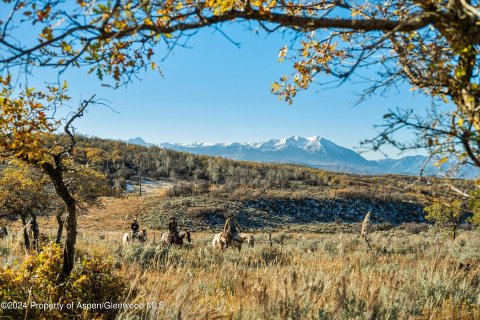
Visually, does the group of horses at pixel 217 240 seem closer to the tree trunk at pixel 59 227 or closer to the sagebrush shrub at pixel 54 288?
the tree trunk at pixel 59 227

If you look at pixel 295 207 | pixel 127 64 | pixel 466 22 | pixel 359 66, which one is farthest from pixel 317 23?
pixel 295 207

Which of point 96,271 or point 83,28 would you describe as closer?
point 83,28

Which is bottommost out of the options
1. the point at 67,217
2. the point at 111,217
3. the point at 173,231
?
the point at 111,217

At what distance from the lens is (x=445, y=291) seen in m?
5.23

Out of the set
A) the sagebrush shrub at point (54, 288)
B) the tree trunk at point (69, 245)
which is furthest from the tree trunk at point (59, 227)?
the sagebrush shrub at point (54, 288)

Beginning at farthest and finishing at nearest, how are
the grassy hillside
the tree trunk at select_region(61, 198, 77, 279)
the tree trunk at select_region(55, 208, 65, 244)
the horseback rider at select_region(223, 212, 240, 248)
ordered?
the grassy hillside, the horseback rider at select_region(223, 212, 240, 248), the tree trunk at select_region(55, 208, 65, 244), the tree trunk at select_region(61, 198, 77, 279)

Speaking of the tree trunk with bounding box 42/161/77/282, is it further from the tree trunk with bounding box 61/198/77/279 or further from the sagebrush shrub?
the sagebrush shrub

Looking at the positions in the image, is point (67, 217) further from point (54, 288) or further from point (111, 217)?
point (111, 217)

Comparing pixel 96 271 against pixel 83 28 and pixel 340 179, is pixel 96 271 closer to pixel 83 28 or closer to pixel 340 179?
pixel 83 28

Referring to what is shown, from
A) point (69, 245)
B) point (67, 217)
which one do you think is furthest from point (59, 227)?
point (69, 245)

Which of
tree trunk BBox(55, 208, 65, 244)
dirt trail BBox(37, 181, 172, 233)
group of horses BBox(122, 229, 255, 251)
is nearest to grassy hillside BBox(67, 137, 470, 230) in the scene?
dirt trail BBox(37, 181, 172, 233)

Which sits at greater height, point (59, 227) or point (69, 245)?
point (69, 245)

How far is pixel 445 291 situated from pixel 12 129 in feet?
23.4

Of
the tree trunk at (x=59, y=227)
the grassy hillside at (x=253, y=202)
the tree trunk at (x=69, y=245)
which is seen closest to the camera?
the tree trunk at (x=69, y=245)
